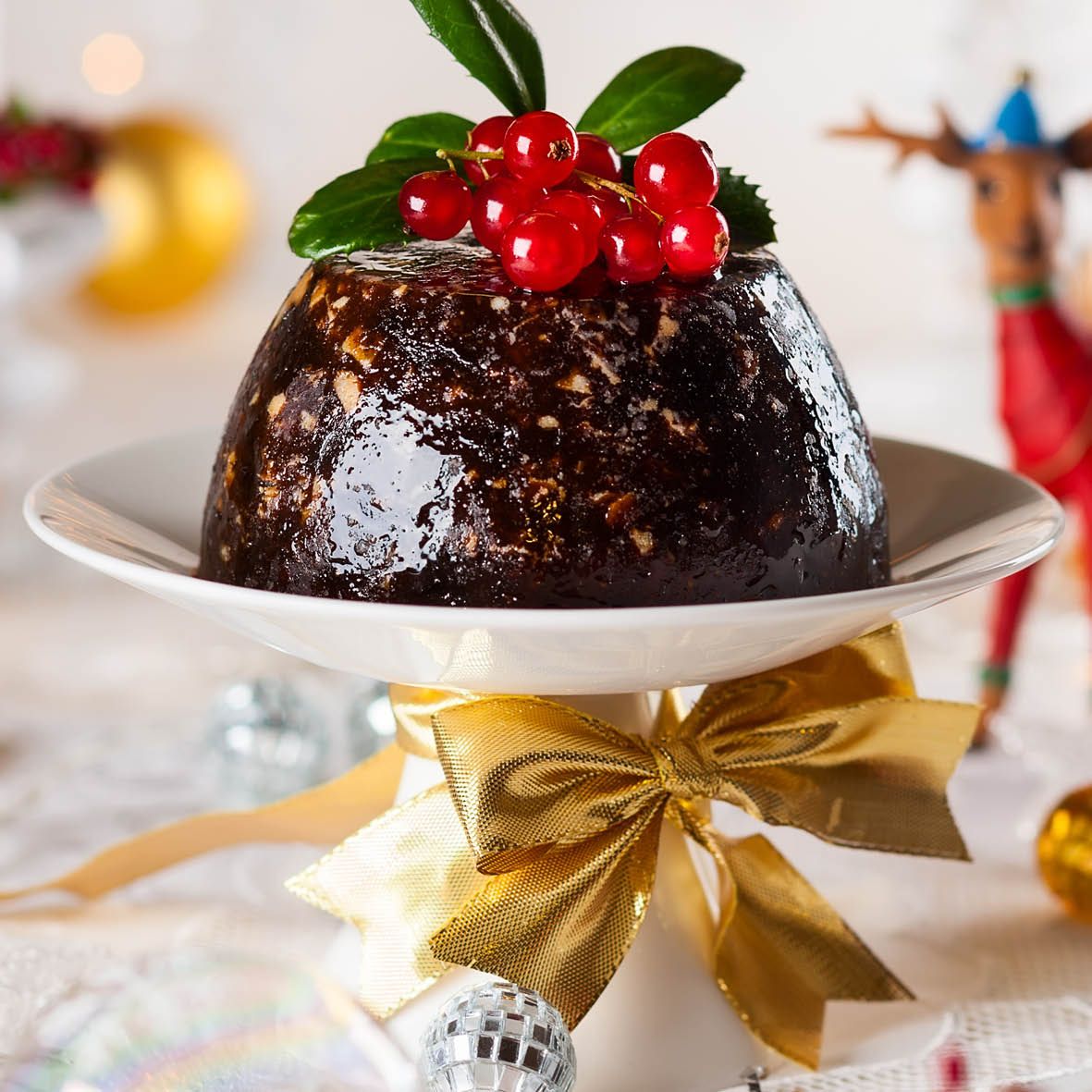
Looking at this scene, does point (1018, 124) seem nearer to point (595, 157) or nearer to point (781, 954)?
point (595, 157)

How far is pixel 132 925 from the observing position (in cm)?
135

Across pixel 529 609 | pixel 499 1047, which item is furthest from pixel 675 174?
pixel 499 1047

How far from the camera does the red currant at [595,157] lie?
103 centimetres

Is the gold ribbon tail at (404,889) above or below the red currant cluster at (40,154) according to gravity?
below

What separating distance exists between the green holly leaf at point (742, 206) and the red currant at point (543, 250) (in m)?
0.20

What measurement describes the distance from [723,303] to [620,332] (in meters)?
0.08

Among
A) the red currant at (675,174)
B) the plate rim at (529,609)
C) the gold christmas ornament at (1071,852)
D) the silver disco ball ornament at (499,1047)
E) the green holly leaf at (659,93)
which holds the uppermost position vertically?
the green holly leaf at (659,93)

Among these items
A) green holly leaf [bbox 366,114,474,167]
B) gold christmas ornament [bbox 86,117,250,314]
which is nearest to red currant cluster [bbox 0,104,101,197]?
gold christmas ornament [bbox 86,117,250,314]

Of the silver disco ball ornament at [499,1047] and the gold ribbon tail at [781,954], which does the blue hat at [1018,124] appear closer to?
the gold ribbon tail at [781,954]

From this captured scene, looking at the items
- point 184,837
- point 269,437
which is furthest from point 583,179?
point 184,837

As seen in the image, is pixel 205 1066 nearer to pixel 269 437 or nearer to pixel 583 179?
pixel 269 437

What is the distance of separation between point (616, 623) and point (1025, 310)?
1165 millimetres

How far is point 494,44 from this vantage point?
101 centimetres

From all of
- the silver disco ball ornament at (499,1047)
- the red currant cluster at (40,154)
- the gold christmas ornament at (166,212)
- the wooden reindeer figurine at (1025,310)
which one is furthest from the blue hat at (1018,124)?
the gold christmas ornament at (166,212)
